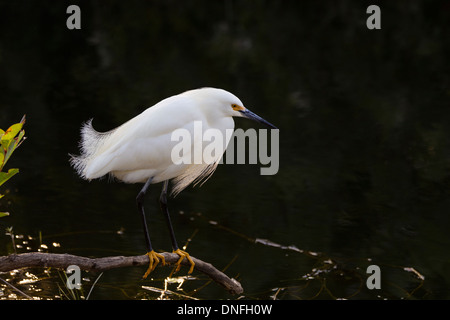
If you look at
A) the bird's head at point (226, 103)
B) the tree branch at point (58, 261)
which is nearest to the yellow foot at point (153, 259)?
the tree branch at point (58, 261)

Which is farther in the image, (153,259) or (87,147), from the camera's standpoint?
(87,147)

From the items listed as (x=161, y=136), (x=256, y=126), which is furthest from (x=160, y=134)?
(x=256, y=126)

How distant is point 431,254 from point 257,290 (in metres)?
1.93

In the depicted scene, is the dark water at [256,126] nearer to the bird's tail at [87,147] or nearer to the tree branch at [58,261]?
the bird's tail at [87,147]

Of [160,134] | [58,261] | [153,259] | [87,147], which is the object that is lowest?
[153,259]

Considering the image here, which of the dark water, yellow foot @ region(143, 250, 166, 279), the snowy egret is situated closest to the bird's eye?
the snowy egret

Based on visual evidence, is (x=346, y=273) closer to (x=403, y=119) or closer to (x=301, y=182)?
(x=301, y=182)

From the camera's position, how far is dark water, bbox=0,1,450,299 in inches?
263

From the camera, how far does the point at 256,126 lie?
9.86m

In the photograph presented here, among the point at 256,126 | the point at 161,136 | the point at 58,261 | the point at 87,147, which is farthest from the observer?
the point at 256,126

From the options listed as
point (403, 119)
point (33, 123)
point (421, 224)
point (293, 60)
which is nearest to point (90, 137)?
point (421, 224)

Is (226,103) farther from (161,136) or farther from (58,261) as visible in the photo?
(58,261)

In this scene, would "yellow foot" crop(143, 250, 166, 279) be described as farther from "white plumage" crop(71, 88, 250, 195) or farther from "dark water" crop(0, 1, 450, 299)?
"dark water" crop(0, 1, 450, 299)

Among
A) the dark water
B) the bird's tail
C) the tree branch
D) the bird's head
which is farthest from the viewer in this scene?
the dark water
